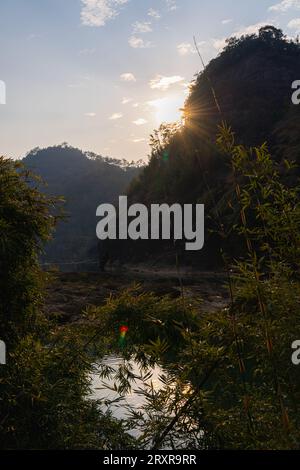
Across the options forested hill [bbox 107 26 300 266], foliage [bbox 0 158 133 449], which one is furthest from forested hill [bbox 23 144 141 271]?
foliage [bbox 0 158 133 449]

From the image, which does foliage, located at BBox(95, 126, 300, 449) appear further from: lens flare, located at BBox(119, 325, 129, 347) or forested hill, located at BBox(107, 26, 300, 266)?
forested hill, located at BBox(107, 26, 300, 266)

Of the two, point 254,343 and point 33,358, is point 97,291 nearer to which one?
point 33,358

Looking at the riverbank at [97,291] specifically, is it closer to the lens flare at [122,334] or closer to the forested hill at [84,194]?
the lens flare at [122,334]

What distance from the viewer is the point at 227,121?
51.0 metres

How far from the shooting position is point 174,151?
6219 centimetres

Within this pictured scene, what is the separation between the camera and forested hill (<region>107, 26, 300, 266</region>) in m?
44.9

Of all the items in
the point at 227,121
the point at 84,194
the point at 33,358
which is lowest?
the point at 33,358

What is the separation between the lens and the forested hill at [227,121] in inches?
1769

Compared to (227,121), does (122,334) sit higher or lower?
lower

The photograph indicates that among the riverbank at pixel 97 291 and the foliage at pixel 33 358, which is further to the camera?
the riverbank at pixel 97 291

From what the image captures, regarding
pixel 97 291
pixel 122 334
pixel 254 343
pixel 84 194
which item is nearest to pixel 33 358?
pixel 122 334

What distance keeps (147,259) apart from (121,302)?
153 feet

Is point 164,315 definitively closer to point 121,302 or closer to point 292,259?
point 121,302

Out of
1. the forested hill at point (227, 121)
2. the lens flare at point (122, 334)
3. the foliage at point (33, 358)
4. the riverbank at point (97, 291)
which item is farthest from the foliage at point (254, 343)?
the forested hill at point (227, 121)
